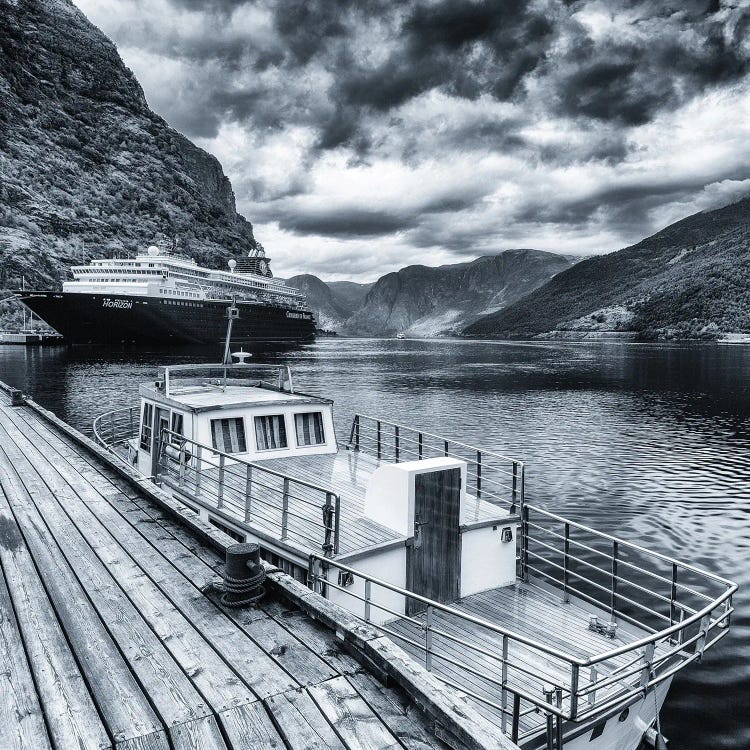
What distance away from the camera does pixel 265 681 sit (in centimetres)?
503

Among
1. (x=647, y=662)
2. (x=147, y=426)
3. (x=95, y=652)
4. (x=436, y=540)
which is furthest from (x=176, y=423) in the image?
(x=647, y=662)

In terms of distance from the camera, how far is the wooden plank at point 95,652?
4.46 meters

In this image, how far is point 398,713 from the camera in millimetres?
4609

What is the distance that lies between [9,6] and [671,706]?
251322 millimetres

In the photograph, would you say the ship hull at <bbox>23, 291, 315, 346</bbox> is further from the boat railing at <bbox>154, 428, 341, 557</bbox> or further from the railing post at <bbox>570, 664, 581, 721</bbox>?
the railing post at <bbox>570, 664, 581, 721</bbox>

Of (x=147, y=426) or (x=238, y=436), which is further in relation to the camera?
(x=147, y=426)

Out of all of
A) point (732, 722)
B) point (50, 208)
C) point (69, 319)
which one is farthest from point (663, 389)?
point (50, 208)

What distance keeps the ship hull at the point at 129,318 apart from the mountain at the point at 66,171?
24.3 metres

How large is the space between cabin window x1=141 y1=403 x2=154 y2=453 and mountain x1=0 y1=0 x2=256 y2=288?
129403mm

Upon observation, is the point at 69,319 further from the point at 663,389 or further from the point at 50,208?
the point at 663,389

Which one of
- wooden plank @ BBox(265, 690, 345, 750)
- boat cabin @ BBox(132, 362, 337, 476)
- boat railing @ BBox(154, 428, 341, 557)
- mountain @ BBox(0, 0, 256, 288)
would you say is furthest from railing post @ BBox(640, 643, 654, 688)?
mountain @ BBox(0, 0, 256, 288)

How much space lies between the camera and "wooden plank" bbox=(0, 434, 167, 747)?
446 centimetres

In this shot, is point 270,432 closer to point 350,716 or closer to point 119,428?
point 350,716

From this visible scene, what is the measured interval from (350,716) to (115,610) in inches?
130
